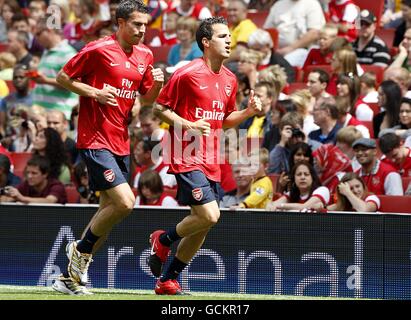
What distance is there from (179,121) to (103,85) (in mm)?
708

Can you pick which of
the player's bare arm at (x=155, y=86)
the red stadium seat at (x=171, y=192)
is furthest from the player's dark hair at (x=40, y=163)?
the player's bare arm at (x=155, y=86)

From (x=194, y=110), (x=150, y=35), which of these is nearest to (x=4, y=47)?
(x=150, y=35)

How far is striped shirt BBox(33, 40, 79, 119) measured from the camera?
1577 centimetres

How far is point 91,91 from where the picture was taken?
32.0 ft

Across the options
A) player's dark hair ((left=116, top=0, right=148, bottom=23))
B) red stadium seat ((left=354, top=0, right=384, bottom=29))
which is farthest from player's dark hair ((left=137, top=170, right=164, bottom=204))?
red stadium seat ((left=354, top=0, right=384, bottom=29))

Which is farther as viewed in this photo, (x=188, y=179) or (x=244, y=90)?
(x=244, y=90)

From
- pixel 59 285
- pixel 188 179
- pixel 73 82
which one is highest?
pixel 73 82

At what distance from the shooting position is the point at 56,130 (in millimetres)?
14062

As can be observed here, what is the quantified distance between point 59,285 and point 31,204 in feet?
6.63

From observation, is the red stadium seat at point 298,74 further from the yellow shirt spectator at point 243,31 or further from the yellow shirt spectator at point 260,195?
the yellow shirt spectator at point 260,195

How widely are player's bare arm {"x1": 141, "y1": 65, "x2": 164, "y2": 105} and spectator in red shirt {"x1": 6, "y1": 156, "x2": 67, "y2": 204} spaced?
2.92 meters

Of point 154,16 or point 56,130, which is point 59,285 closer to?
point 56,130
